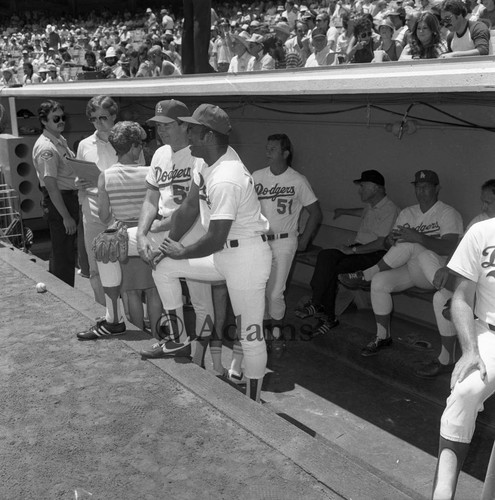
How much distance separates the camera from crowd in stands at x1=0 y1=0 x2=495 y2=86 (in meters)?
4.77

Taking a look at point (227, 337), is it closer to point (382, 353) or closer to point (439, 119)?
point (382, 353)

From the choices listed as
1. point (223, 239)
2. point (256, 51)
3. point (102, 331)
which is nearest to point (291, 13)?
point (256, 51)

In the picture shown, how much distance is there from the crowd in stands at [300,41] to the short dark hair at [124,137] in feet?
7.28

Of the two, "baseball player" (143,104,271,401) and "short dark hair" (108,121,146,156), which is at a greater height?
"short dark hair" (108,121,146,156)

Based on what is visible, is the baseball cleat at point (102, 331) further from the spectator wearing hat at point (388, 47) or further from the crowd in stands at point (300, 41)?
the spectator wearing hat at point (388, 47)

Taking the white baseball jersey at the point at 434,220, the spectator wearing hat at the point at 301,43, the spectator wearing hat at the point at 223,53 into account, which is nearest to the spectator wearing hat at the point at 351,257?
the white baseball jersey at the point at 434,220

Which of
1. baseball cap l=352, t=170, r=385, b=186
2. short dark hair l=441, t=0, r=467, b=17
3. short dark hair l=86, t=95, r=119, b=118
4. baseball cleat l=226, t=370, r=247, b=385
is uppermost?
short dark hair l=441, t=0, r=467, b=17

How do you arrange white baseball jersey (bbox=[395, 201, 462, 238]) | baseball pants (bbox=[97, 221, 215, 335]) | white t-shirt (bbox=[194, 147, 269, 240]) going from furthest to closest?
1. white baseball jersey (bbox=[395, 201, 462, 238])
2. baseball pants (bbox=[97, 221, 215, 335])
3. white t-shirt (bbox=[194, 147, 269, 240])

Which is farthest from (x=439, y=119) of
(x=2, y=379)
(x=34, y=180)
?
(x=34, y=180)

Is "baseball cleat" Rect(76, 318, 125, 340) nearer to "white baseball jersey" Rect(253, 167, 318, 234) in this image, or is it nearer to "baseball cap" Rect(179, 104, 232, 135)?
"white baseball jersey" Rect(253, 167, 318, 234)

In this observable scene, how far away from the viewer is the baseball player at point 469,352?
2516mm

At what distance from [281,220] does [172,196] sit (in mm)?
1114

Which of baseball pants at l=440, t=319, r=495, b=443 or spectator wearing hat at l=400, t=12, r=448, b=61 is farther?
spectator wearing hat at l=400, t=12, r=448, b=61

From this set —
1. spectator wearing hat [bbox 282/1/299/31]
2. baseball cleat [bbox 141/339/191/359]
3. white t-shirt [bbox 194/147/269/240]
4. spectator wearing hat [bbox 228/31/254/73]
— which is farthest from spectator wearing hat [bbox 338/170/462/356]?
spectator wearing hat [bbox 282/1/299/31]
